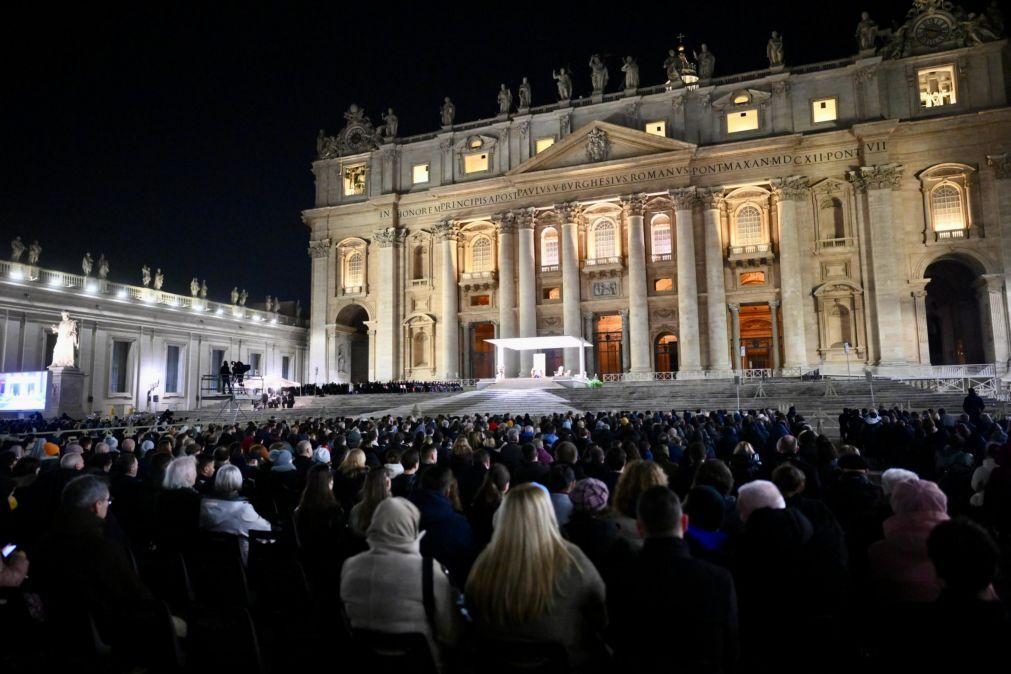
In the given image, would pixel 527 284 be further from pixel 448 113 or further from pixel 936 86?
pixel 936 86

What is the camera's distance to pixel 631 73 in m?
40.5

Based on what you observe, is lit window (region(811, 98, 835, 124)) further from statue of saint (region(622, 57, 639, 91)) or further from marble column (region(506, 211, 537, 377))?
marble column (region(506, 211, 537, 377))

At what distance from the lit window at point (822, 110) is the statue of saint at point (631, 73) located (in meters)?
10.5

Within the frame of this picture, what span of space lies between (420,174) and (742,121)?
21552mm

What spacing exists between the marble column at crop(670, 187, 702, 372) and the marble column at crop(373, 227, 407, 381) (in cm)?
1864

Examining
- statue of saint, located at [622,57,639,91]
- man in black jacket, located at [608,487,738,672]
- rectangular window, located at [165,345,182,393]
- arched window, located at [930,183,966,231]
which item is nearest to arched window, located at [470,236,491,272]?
statue of saint, located at [622,57,639,91]

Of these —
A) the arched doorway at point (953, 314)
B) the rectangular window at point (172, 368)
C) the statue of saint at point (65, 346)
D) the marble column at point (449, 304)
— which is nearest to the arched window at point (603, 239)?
the marble column at point (449, 304)

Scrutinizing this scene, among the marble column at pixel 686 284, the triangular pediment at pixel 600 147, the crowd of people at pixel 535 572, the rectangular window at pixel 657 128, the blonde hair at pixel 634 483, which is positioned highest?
the rectangular window at pixel 657 128

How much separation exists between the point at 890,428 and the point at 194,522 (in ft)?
36.2

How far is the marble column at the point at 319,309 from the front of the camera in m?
45.8

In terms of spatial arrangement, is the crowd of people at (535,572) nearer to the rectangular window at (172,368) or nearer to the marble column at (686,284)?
the marble column at (686,284)

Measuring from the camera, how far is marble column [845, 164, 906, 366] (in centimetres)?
3356

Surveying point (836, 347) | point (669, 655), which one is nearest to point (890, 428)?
point (669, 655)

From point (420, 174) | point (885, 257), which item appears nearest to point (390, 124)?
point (420, 174)
